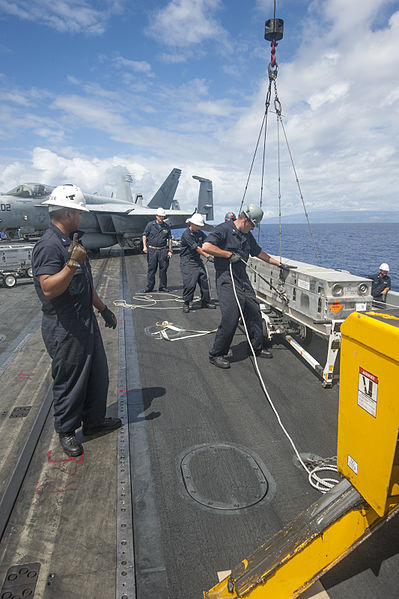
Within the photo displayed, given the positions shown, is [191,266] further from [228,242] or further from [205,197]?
[205,197]

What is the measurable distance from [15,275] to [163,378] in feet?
25.3

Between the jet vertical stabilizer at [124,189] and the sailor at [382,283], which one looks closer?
the sailor at [382,283]

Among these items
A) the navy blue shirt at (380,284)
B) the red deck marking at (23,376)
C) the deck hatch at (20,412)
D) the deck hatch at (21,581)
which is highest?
→ the navy blue shirt at (380,284)

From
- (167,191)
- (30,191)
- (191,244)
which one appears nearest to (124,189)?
(167,191)

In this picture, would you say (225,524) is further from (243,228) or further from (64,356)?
(243,228)

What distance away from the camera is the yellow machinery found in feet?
4.79

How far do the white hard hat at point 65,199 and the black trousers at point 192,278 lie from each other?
16.3 ft

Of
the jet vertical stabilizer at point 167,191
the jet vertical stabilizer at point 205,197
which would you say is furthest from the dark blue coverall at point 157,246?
the jet vertical stabilizer at point 205,197

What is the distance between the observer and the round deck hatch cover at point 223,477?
2574 mm

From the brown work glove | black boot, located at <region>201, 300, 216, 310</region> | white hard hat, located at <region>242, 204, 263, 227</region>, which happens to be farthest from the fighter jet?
the brown work glove

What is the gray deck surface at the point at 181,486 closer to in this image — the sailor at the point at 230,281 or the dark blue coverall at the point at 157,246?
the sailor at the point at 230,281

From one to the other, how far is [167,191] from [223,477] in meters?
25.9

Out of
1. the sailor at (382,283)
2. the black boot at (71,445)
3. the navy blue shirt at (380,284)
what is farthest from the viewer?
the navy blue shirt at (380,284)

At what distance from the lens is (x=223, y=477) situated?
2.79 meters
